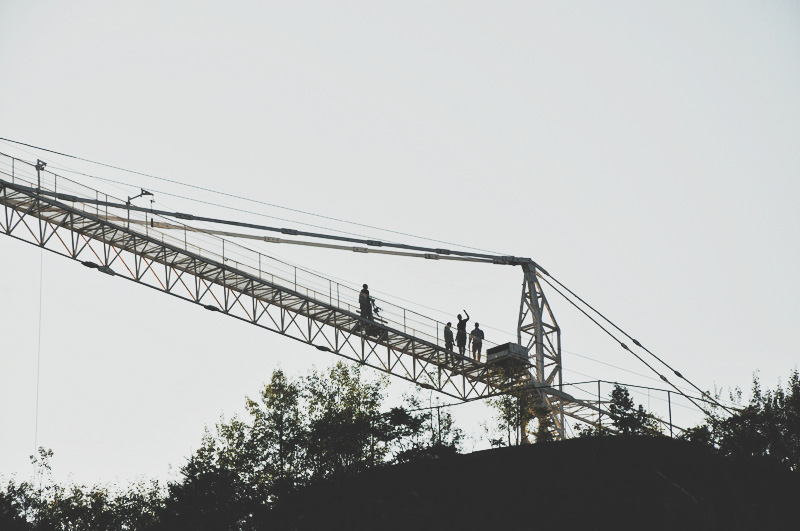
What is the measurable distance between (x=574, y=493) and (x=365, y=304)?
47.6ft

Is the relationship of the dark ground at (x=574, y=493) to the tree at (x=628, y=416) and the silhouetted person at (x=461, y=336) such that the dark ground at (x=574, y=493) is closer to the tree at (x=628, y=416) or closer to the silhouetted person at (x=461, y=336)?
the tree at (x=628, y=416)

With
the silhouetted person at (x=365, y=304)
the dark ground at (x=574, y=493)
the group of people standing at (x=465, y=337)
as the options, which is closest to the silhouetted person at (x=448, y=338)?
the group of people standing at (x=465, y=337)

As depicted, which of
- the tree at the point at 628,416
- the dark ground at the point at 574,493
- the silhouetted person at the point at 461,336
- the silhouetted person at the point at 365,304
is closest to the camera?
the dark ground at the point at 574,493

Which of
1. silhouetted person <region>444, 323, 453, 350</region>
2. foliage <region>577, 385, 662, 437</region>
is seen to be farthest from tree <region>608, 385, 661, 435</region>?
silhouetted person <region>444, 323, 453, 350</region>

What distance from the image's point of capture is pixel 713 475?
3619cm

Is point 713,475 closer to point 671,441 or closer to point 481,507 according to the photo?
point 671,441

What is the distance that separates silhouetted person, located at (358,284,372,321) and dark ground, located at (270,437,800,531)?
337 inches

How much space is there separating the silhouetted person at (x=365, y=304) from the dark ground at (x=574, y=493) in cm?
856

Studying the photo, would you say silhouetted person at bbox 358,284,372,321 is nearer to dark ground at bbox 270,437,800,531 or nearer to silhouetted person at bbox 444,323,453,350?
silhouetted person at bbox 444,323,453,350

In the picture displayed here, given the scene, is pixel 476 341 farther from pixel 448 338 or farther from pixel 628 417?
pixel 628 417

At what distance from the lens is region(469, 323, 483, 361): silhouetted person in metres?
48.6

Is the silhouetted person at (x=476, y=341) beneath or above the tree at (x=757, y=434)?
above

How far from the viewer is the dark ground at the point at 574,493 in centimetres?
3375

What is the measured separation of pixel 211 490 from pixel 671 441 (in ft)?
64.5
